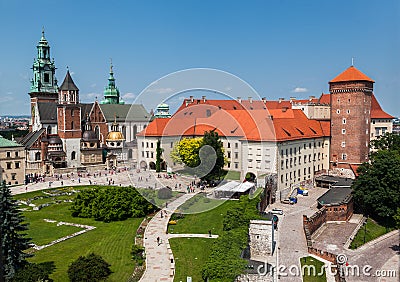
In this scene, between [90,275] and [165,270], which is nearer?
[90,275]

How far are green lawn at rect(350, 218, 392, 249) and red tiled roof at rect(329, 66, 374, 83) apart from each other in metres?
18.8

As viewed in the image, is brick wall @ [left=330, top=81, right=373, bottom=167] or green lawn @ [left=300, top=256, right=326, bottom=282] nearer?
green lawn @ [left=300, top=256, right=326, bottom=282]

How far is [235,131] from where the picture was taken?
1690 inches

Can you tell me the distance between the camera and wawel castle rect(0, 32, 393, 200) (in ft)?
129

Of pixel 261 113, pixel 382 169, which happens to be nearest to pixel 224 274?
pixel 382 169

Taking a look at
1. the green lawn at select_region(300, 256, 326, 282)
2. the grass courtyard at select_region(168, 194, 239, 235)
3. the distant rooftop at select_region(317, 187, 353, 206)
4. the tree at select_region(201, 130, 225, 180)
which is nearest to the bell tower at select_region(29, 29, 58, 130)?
the tree at select_region(201, 130, 225, 180)

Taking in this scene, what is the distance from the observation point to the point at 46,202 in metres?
36.5

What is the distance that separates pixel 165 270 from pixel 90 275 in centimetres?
375

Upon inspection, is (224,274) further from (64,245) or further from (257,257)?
(64,245)

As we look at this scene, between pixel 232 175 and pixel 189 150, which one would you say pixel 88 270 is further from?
pixel 189 150

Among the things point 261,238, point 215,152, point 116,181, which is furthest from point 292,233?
point 116,181

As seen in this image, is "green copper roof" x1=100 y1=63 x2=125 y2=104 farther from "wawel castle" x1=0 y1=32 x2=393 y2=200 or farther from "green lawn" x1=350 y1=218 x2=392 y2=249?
"green lawn" x1=350 y1=218 x2=392 y2=249

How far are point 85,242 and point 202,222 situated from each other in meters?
8.59

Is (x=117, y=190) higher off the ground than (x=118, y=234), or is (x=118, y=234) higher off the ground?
(x=117, y=190)
